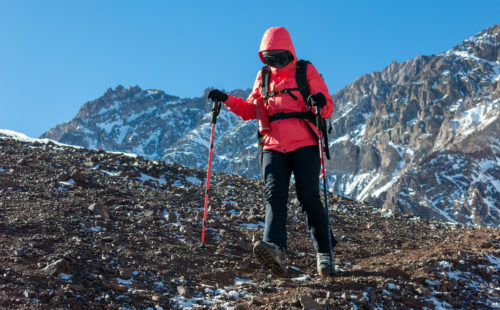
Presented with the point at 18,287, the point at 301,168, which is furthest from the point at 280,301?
the point at 18,287

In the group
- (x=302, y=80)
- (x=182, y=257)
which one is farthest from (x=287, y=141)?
(x=182, y=257)

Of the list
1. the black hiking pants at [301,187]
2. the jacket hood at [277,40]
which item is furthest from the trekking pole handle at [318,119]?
the jacket hood at [277,40]

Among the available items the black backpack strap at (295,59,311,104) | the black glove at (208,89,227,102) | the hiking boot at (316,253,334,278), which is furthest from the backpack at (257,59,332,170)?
the hiking boot at (316,253,334,278)

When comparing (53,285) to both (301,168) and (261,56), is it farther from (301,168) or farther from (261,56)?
(261,56)

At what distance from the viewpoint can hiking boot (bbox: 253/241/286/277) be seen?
5578 mm

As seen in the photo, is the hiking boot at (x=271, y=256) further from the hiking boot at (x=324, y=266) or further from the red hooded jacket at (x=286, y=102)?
the red hooded jacket at (x=286, y=102)

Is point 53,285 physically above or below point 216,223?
below

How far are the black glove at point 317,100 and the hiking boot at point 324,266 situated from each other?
6.53 ft

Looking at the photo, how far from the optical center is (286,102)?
6555 mm

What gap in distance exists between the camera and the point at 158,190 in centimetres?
1113

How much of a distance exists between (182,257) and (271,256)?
1.41 meters

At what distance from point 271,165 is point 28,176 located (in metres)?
6.20

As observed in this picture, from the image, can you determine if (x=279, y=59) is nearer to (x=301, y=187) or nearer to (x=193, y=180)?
(x=301, y=187)

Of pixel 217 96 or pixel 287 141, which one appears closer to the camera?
pixel 287 141
